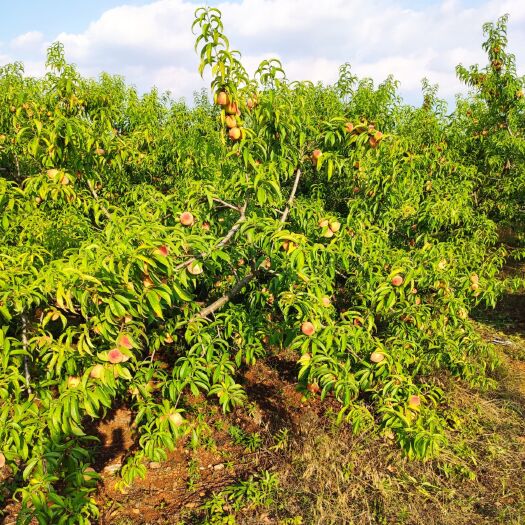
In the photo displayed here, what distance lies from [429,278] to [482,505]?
1753 millimetres

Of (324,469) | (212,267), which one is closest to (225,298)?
(212,267)

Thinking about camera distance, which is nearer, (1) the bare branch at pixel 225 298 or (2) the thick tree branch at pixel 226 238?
(2) the thick tree branch at pixel 226 238

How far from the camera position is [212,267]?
8.66 feet

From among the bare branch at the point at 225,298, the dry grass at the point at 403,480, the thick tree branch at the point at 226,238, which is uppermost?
the thick tree branch at the point at 226,238

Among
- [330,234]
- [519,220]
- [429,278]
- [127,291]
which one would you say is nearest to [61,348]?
[127,291]

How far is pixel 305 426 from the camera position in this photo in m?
3.76

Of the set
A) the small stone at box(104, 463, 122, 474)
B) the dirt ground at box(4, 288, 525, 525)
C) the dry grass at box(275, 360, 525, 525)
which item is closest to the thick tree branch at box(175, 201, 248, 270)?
the dirt ground at box(4, 288, 525, 525)

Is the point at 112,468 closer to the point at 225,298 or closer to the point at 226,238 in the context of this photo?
the point at 225,298

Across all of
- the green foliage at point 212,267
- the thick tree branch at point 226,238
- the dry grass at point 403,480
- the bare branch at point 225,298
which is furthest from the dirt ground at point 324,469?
the thick tree branch at point 226,238

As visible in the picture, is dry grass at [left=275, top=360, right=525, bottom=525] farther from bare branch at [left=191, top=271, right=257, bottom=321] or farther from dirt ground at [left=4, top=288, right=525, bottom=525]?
bare branch at [left=191, top=271, right=257, bottom=321]

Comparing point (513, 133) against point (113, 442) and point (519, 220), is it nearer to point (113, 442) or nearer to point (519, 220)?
point (519, 220)

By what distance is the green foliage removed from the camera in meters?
1.90

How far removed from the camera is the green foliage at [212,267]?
6.22 feet

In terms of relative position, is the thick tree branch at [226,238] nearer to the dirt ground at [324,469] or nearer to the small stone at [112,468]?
the dirt ground at [324,469]
